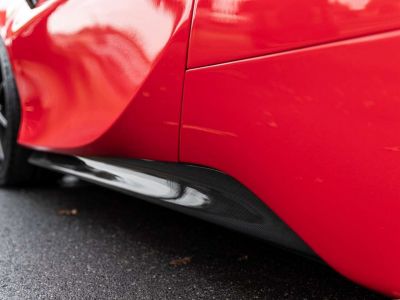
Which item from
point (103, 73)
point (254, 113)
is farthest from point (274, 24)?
point (103, 73)

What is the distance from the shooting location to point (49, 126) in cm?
174

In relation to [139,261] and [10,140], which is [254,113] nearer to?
[139,261]

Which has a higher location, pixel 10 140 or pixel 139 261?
pixel 10 140

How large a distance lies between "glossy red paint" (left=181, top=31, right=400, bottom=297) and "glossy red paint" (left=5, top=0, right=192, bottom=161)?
18 centimetres

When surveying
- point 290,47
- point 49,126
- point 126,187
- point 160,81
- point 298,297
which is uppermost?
point 290,47

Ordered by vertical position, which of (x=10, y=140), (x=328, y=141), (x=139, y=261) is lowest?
(x=139, y=261)

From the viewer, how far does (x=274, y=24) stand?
949mm

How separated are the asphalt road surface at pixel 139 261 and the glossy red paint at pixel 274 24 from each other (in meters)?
0.67

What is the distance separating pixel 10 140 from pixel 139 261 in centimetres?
98

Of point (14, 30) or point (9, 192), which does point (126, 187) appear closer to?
point (14, 30)

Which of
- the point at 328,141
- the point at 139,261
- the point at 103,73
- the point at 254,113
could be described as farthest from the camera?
the point at 139,261

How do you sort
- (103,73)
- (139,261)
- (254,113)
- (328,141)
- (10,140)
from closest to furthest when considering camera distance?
(328,141), (254,113), (103,73), (139,261), (10,140)

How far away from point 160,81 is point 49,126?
28.2 inches

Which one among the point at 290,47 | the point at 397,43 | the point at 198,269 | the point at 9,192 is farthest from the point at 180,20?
the point at 9,192
